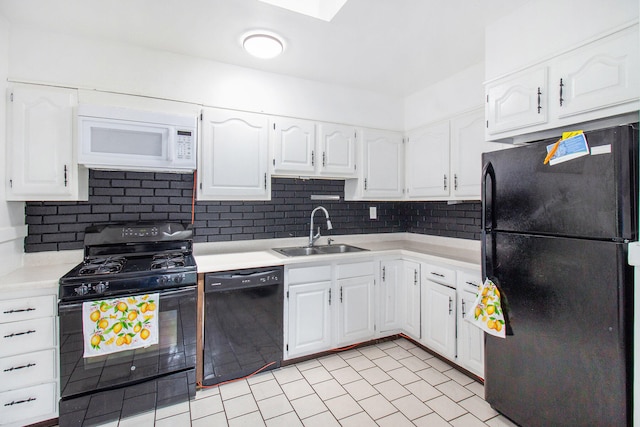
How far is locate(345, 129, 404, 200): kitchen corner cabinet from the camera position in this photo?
10.1 ft

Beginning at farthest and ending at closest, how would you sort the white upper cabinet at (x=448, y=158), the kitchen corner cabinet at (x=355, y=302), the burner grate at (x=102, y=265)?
the kitchen corner cabinet at (x=355, y=302) → the white upper cabinet at (x=448, y=158) → the burner grate at (x=102, y=265)

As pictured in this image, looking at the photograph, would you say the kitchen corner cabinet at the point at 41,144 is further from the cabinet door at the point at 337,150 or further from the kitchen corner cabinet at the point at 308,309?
the cabinet door at the point at 337,150

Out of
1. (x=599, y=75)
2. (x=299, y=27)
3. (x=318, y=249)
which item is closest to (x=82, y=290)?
(x=318, y=249)

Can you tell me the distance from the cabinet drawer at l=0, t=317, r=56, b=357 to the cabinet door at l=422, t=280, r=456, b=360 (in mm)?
2566

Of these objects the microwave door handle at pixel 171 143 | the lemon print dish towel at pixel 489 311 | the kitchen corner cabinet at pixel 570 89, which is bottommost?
the lemon print dish towel at pixel 489 311

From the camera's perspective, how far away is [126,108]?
2133 millimetres

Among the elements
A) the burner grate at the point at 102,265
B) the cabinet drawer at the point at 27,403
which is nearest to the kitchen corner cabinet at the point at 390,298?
the burner grate at the point at 102,265

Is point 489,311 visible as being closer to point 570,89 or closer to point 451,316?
point 451,316

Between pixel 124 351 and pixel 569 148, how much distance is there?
2.62 meters

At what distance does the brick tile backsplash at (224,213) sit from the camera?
2.25 meters

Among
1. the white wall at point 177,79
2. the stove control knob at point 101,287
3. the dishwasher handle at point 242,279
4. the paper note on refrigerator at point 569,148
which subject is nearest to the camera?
the paper note on refrigerator at point 569,148

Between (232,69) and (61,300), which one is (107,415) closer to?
(61,300)

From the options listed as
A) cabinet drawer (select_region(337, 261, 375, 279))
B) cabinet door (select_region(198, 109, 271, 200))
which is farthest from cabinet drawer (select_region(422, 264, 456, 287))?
cabinet door (select_region(198, 109, 271, 200))

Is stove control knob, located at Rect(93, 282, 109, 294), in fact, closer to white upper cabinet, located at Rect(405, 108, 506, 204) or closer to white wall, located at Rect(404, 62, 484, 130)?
white upper cabinet, located at Rect(405, 108, 506, 204)
